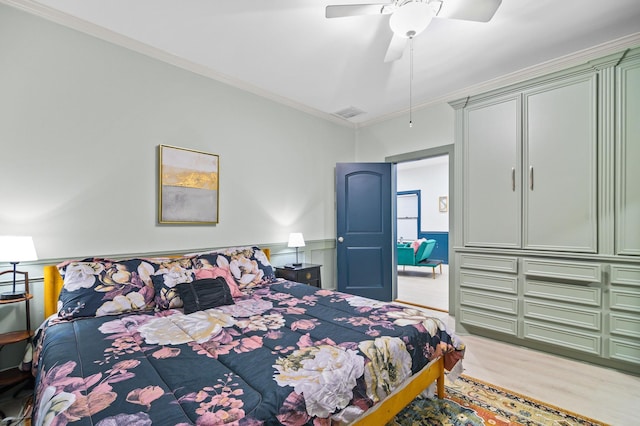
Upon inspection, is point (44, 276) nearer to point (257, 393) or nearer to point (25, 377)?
point (25, 377)

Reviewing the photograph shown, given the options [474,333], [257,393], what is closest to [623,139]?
[474,333]

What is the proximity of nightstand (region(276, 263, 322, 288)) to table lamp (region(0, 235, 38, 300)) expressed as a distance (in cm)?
223

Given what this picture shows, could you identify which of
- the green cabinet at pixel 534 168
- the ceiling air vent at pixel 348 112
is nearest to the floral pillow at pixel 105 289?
the green cabinet at pixel 534 168

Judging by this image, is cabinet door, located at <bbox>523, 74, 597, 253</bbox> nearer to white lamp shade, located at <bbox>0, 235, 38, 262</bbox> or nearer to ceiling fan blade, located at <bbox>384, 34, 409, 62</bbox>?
ceiling fan blade, located at <bbox>384, 34, 409, 62</bbox>

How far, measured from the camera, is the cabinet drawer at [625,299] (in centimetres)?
232

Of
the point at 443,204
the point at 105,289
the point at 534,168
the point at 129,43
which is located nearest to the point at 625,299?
the point at 534,168

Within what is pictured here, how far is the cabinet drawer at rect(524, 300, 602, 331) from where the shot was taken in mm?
2486

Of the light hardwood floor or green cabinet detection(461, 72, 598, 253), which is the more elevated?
green cabinet detection(461, 72, 598, 253)

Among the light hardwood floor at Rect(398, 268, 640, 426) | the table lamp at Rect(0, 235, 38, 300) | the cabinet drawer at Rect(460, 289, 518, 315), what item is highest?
the table lamp at Rect(0, 235, 38, 300)

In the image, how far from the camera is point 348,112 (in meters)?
4.31

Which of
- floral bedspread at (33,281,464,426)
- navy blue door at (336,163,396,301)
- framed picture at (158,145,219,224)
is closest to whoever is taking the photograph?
floral bedspread at (33,281,464,426)

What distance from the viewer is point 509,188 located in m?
2.94

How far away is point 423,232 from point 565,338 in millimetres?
6165

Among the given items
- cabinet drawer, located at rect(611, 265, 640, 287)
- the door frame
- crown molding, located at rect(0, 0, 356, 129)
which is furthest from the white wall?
cabinet drawer, located at rect(611, 265, 640, 287)
